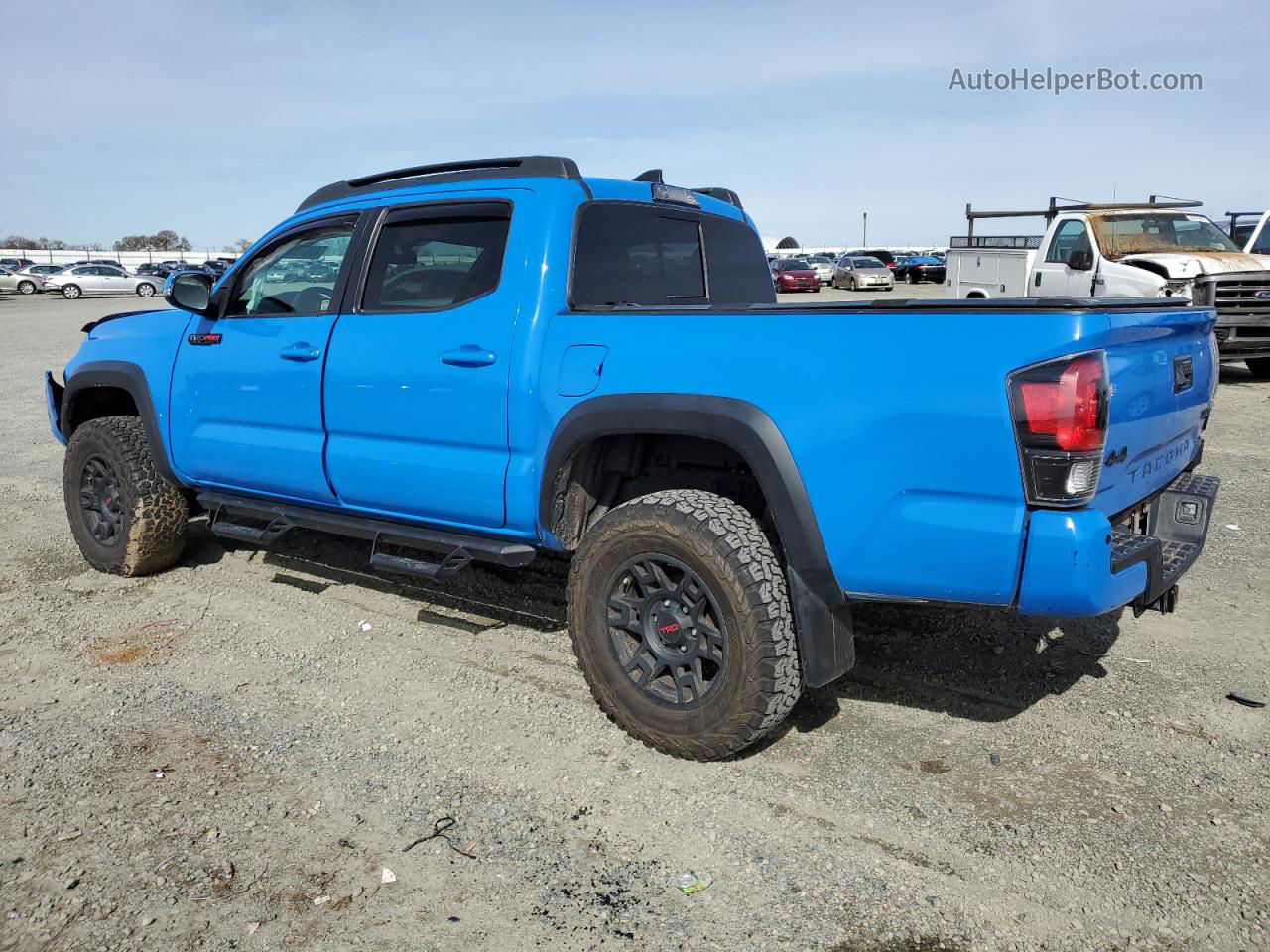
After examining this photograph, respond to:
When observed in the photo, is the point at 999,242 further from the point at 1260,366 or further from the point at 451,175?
the point at 451,175

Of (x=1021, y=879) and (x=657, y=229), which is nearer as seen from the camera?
(x=1021, y=879)

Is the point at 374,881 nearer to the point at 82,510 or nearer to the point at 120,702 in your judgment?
the point at 120,702

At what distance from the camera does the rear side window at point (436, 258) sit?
158 inches

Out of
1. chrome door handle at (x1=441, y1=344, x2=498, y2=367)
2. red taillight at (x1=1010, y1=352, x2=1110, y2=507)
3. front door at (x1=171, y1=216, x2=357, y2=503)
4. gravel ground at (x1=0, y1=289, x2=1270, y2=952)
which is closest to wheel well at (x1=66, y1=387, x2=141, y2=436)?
front door at (x1=171, y1=216, x2=357, y2=503)

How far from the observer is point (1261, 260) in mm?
12156

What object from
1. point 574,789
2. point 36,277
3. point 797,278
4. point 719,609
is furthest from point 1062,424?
point 36,277

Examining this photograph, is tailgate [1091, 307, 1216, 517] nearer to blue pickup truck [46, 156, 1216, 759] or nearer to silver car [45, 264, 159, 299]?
blue pickup truck [46, 156, 1216, 759]

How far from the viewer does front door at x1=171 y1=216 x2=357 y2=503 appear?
4.47m

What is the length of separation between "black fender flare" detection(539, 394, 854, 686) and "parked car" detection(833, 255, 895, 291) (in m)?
33.9

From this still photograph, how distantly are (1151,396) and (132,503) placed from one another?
476 centimetres

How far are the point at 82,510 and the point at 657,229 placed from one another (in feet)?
11.8

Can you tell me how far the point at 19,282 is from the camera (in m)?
46.0

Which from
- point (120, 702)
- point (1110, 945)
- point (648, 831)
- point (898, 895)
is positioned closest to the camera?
point (1110, 945)

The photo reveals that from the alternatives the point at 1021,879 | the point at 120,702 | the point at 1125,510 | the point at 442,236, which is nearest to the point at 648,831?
the point at 1021,879
